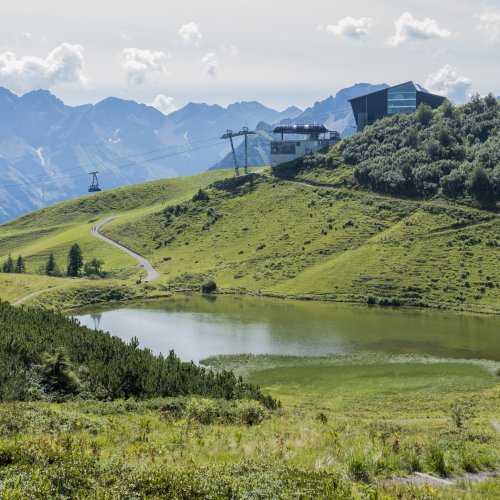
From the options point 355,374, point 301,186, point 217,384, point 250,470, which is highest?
point 301,186

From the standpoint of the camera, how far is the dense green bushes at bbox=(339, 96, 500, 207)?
160m

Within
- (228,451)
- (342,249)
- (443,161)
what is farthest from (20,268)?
(228,451)

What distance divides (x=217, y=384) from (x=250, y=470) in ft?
93.6

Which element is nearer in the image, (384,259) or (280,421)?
(280,421)

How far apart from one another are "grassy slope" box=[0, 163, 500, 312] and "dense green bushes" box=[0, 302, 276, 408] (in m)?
84.2

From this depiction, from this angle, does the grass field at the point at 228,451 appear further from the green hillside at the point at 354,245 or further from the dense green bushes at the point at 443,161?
the dense green bushes at the point at 443,161

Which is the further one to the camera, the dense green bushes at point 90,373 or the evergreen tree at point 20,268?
the evergreen tree at point 20,268

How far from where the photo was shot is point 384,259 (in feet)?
463

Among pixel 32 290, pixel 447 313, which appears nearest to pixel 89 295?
pixel 32 290

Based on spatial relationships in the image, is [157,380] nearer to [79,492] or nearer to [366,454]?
[366,454]

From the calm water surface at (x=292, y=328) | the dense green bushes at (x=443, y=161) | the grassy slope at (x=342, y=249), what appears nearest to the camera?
the calm water surface at (x=292, y=328)

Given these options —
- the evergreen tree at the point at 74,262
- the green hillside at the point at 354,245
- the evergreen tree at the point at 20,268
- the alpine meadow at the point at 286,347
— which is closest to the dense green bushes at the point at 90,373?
the alpine meadow at the point at 286,347

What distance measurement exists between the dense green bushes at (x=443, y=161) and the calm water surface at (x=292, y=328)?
59337 mm

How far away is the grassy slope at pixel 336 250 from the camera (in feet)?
425
